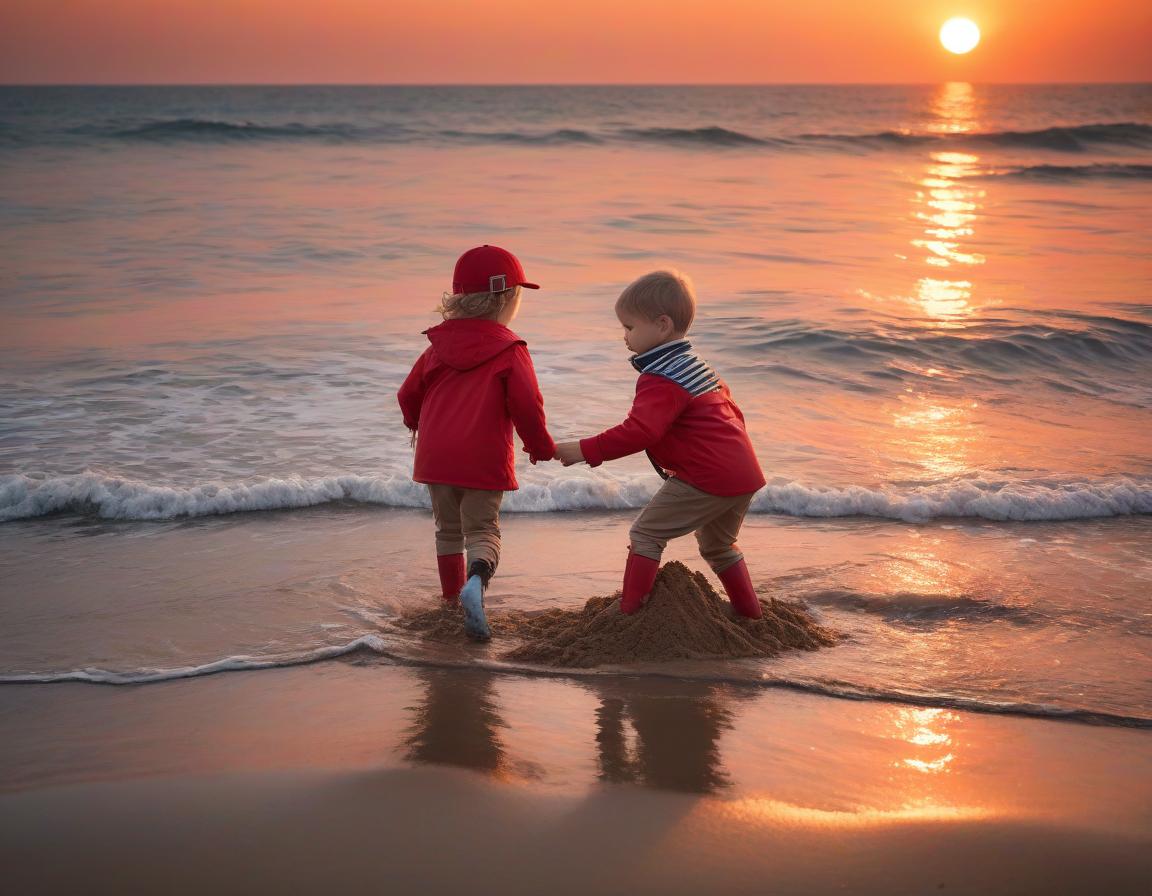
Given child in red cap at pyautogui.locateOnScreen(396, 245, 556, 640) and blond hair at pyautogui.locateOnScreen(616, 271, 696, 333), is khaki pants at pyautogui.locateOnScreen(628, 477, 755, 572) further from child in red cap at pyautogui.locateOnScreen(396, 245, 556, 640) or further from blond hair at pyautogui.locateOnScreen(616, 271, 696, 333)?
blond hair at pyautogui.locateOnScreen(616, 271, 696, 333)

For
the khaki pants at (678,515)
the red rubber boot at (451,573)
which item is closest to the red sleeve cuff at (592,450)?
the khaki pants at (678,515)

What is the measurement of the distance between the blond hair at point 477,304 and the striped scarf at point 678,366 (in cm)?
63

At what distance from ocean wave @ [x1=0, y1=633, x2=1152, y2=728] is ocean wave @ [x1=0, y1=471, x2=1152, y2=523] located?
2055mm

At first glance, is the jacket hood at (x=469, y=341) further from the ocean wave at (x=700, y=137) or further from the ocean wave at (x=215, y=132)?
the ocean wave at (x=700, y=137)

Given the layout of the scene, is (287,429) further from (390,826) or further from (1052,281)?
(1052,281)

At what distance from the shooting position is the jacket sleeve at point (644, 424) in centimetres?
349

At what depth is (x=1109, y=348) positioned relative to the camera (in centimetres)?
960

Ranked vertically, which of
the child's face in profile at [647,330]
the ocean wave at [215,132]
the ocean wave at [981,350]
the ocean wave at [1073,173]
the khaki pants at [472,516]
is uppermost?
the ocean wave at [215,132]

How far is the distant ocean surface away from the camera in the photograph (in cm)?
422

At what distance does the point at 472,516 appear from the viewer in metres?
4.01

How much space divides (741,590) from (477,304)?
147 centimetres

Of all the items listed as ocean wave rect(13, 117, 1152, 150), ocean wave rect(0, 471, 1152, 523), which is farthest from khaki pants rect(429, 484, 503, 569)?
ocean wave rect(13, 117, 1152, 150)

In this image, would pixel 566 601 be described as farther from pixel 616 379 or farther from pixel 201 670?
pixel 616 379

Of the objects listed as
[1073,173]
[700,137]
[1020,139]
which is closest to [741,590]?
[1073,173]
